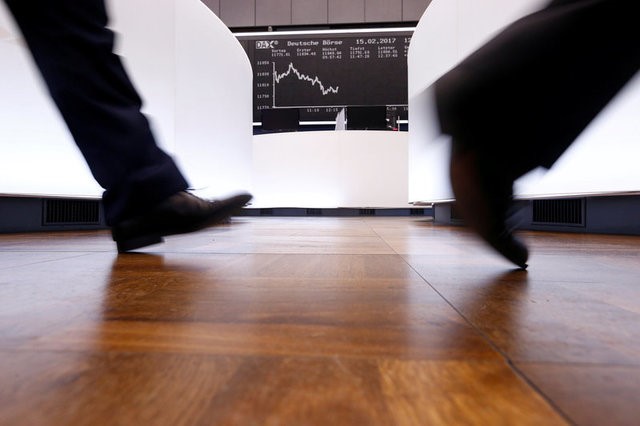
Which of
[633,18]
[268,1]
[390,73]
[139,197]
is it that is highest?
[268,1]

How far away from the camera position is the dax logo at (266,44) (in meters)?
5.28

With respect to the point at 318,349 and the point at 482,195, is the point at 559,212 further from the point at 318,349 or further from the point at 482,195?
the point at 318,349

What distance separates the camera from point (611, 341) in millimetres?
298

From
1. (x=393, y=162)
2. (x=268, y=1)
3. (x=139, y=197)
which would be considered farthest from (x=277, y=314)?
(x=268, y=1)

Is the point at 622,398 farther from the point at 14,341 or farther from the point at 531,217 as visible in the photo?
the point at 531,217

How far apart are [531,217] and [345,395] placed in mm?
1856

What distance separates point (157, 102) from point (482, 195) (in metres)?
1.53

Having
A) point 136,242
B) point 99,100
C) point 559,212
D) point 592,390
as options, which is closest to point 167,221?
point 136,242

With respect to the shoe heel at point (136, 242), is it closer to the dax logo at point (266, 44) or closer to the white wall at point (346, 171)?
the white wall at point (346, 171)

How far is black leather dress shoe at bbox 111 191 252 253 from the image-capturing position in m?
0.75

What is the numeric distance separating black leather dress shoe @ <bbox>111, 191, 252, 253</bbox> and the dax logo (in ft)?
16.3

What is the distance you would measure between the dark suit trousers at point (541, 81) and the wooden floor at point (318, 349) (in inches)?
7.5

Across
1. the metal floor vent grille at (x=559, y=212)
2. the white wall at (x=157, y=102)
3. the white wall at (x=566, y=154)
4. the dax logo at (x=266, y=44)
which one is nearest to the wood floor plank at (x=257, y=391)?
the white wall at (x=566, y=154)

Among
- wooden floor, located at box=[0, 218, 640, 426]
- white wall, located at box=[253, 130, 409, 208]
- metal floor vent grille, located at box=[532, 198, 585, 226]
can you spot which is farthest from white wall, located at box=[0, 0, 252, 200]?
white wall, located at box=[253, 130, 409, 208]
